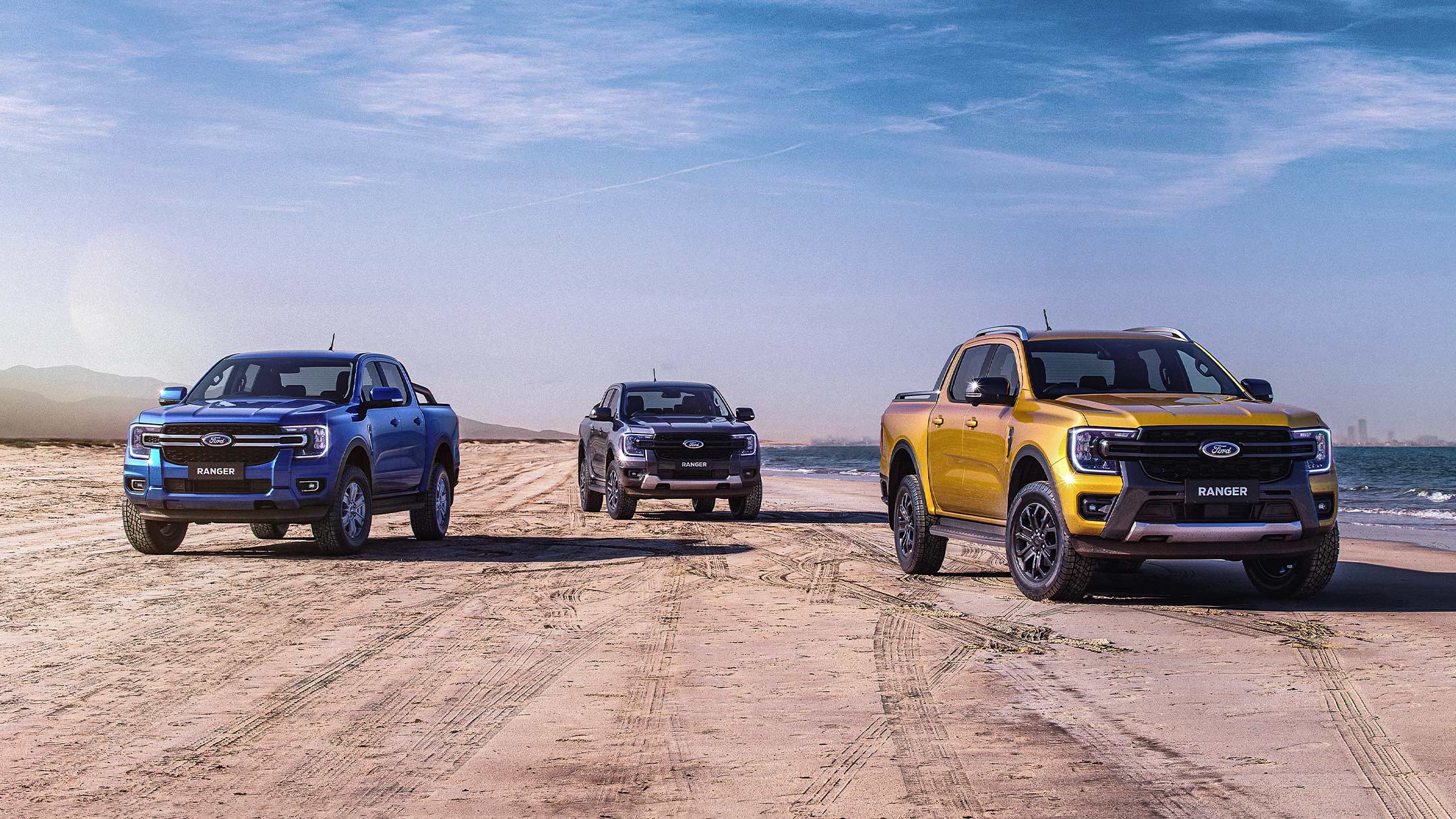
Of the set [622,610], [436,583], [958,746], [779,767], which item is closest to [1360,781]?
[958,746]

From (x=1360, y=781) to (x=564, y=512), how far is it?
55.1ft

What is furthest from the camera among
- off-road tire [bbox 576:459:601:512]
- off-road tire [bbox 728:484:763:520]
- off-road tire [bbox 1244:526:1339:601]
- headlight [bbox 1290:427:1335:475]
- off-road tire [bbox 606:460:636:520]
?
off-road tire [bbox 576:459:601:512]

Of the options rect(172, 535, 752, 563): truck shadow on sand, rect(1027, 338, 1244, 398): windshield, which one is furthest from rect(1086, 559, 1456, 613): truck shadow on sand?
rect(172, 535, 752, 563): truck shadow on sand

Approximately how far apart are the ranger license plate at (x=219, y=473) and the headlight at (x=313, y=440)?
1.83 feet

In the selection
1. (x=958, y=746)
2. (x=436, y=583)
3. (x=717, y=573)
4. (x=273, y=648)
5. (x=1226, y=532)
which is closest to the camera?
(x=958, y=746)

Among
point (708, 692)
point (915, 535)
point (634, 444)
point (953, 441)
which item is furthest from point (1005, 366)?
point (634, 444)

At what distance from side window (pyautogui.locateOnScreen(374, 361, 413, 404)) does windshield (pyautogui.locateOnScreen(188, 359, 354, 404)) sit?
0.84 metres

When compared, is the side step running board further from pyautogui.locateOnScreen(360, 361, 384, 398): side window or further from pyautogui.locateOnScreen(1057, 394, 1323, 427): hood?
pyautogui.locateOnScreen(360, 361, 384, 398): side window

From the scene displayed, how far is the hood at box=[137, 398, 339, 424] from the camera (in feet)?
42.1

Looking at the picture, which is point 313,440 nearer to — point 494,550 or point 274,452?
point 274,452

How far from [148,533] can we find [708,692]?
8829mm

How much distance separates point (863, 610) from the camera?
381 inches

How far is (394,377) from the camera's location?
15.9 m

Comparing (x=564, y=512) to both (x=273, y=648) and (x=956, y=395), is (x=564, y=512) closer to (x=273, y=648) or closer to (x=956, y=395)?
(x=956, y=395)
